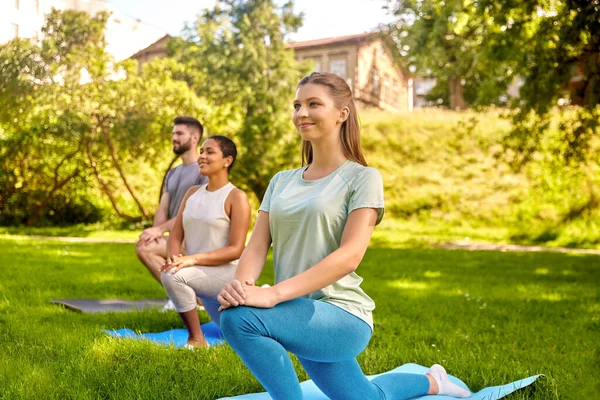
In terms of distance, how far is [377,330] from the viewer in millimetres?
5617

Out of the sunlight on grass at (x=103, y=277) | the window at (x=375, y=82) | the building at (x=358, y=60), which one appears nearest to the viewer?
the sunlight on grass at (x=103, y=277)

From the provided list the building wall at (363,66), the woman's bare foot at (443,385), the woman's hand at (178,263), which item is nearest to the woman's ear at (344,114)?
the woman's bare foot at (443,385)

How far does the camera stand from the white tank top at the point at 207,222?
472cm

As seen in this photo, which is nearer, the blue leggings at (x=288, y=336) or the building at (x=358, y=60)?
the blue leggings at (x=288, y=336)

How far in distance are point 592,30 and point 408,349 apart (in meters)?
5.22

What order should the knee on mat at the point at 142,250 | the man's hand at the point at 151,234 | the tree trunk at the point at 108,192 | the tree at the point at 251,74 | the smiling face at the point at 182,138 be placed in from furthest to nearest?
the tree at the point at 251,74 < the tree trunk at the point at 108,192 < the smiling face at the point at 182,138 < the knee on mat at the point at 142,250 < the man's hand at the point at 151,234

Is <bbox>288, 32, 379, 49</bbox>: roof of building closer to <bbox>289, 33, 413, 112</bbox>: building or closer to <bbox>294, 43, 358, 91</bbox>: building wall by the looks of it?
<bbox>289, 33, 413, 112</bbox>: building

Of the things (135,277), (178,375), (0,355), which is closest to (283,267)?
(178,375)

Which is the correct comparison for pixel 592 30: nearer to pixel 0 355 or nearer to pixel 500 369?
pixel 500 369

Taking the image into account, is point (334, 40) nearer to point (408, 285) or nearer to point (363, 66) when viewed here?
point (363, 66)

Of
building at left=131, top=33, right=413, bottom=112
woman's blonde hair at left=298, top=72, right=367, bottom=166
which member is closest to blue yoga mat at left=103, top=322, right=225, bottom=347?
woman's blonde hair at left=298, top=72, right=367, bottom=166

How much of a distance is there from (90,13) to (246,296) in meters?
14.7

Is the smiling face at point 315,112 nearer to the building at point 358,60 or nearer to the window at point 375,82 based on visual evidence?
the building at point 358,60

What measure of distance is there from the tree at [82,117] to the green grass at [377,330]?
540 centimetres
